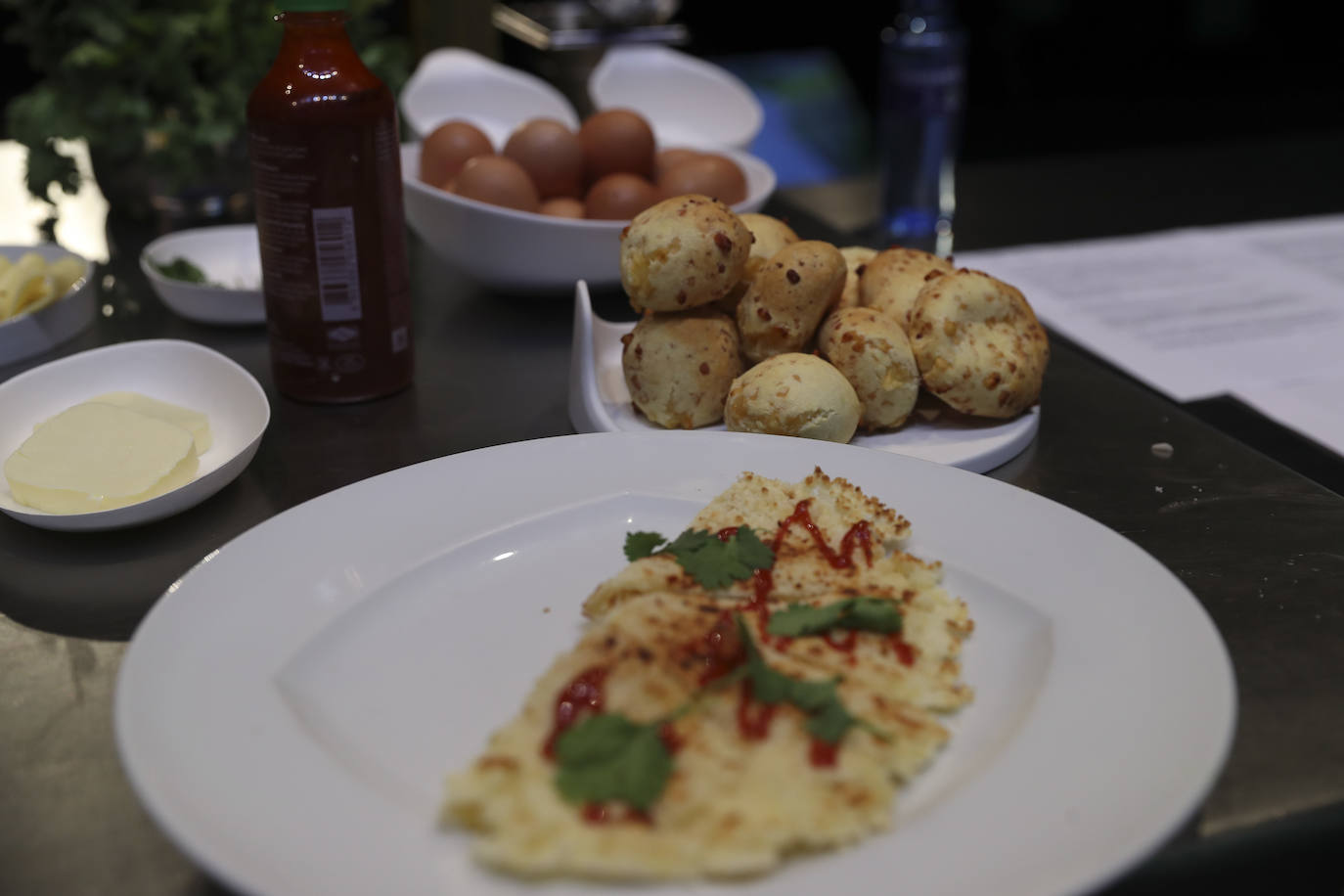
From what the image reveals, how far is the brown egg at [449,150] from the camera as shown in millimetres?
1695

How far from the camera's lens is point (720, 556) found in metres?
0.90

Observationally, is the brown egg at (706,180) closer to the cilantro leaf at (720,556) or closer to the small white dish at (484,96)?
the small white dish at (484,96)

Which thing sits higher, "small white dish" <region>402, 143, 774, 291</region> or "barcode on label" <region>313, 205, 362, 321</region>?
"barcode on label" <region>313, 205, 362, 321</region>

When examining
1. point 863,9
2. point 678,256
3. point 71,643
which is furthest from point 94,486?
point 863,9

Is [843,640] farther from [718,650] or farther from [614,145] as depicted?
[614,145]

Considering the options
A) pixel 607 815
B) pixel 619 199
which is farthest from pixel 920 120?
pixel 607 815

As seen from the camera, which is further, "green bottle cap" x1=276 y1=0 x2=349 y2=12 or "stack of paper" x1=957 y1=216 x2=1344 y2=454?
"stack of paper" x1=957 y1=216 x2=1344 y2=454

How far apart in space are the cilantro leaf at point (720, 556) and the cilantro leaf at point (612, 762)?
0.18m

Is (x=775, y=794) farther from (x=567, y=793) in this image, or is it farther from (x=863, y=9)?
(x=863, y=9)

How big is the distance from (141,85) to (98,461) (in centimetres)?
112

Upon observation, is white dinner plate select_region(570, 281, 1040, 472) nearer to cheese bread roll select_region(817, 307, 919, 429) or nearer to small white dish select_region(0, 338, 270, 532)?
cheese bread roll select_region(817, 307, 919, 429)

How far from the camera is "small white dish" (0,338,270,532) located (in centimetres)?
116

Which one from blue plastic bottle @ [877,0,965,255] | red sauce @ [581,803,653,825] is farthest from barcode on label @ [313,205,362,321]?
blue plastic bottle @ [877,0,965,255]

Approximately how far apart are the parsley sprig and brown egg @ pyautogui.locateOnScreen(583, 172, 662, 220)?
79 centimetres
